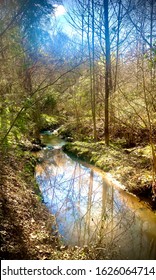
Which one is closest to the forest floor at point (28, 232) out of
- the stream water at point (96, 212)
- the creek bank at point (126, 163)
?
the stream water at point (96, 212)

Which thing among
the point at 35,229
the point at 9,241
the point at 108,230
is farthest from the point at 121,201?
the point at 9,241

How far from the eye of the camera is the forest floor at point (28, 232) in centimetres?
450

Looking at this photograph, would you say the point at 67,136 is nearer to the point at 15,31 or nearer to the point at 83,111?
the point at 83,111

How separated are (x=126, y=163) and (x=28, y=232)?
644cm

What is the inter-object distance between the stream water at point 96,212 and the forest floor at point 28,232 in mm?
410

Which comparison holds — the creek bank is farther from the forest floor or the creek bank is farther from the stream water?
the forest floor

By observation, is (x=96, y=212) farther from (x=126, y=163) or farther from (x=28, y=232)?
(x=126, y=163)

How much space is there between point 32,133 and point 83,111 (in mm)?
4471

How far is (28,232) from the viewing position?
5195 millimetres

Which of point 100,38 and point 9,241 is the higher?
point 100,38

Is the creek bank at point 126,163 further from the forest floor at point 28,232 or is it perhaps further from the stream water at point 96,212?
the forest floor at point 28,232

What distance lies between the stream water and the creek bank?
0.35 metres

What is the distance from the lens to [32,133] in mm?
18344

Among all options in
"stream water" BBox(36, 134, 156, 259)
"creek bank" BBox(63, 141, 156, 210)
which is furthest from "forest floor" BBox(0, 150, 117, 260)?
"creek bank" BBox(63, 141, 156, 210)
